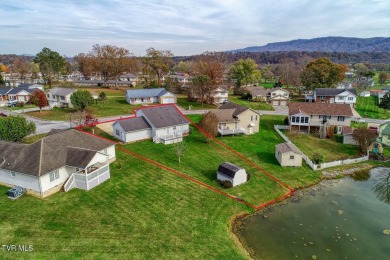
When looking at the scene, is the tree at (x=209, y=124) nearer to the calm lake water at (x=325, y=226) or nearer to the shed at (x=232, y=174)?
the shed at (x=232, y=174)

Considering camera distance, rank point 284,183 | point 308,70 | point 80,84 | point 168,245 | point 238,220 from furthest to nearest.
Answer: point 80,84, point 308,70, point 284,183, point 238,220, point 168,245

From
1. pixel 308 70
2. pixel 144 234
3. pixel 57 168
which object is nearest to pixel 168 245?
pixel 144 234

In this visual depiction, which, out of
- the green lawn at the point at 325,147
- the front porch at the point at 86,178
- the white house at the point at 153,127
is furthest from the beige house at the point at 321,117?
the front porch at the point at 86,178

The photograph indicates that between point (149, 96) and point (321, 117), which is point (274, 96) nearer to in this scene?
point (321, 117)

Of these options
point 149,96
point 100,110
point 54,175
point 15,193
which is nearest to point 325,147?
point 54,175

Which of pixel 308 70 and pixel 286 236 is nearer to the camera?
pixel 286 236

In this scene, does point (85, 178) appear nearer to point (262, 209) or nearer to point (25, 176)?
point (25, 176)
